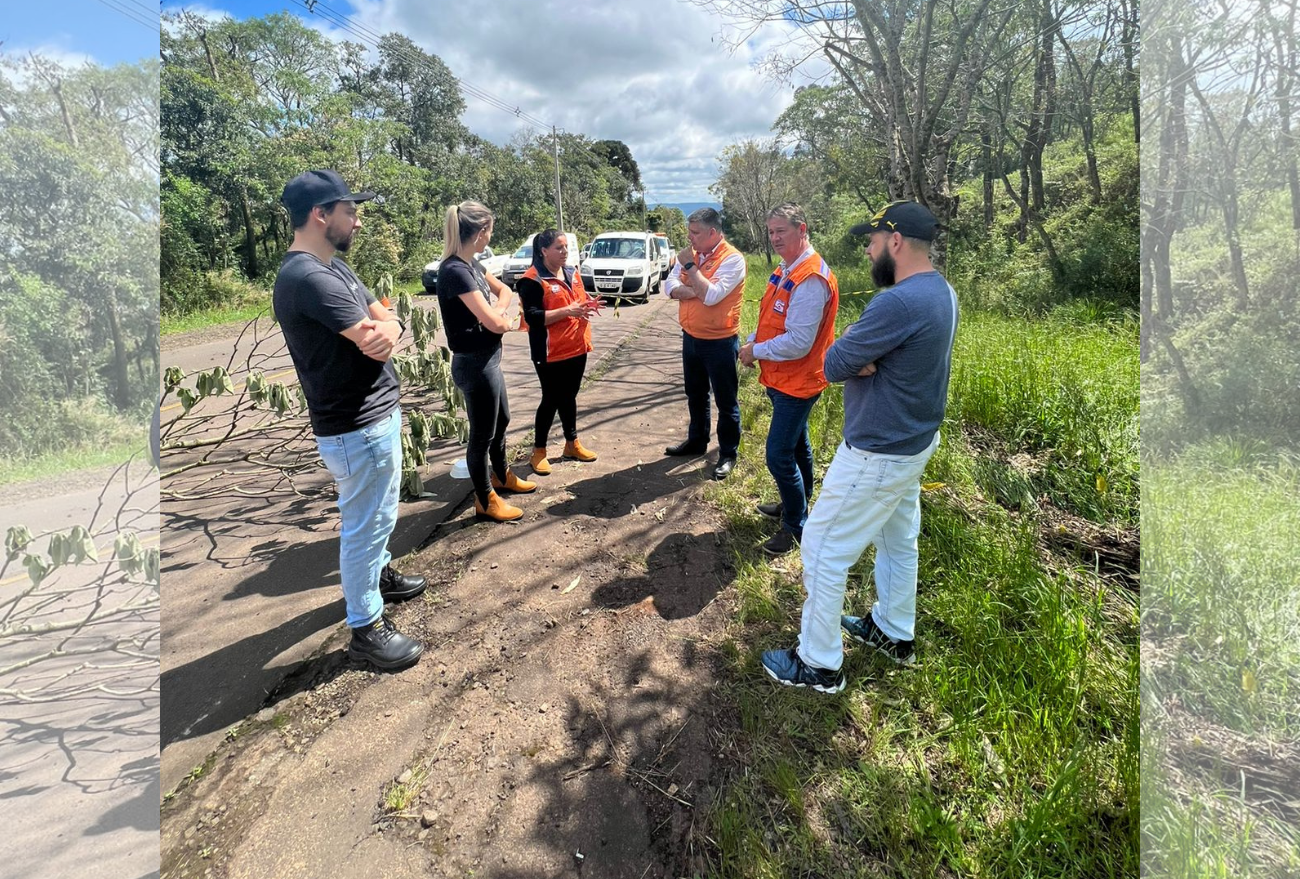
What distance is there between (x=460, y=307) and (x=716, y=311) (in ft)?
5.71

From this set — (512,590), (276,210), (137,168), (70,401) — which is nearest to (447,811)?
(512,590)

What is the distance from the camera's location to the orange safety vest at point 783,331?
309 cm

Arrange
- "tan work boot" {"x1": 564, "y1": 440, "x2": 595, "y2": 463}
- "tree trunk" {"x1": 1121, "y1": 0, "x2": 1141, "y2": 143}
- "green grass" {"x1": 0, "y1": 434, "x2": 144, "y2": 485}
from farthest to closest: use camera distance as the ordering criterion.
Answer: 1. "tree trunk" {"x1": 1121, "y1": 0, "x2": 1141, "y2": 143}
2. "tan work boot" {"x1": 564, "y1": 440, "x2": 595, "y2": 463}
3. "green grass" {"x1": 0, "y1": 434, "x2": 144, "y2": 485}

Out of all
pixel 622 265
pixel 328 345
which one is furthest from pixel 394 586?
pixel 622 265

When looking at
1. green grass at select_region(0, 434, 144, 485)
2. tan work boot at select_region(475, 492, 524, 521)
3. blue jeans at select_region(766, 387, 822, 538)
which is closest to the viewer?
green grass at select_region(0, 434, 144, 485)

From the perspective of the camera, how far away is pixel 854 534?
2293 mm

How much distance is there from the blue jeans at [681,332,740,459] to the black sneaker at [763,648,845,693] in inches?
84.2

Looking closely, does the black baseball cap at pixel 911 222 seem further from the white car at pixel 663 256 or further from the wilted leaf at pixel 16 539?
the white car at pixel 663 256

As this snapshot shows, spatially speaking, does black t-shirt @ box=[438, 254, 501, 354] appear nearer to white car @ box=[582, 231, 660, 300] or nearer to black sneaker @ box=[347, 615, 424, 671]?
black sneaker @ box=[347, 615, 424, 671]

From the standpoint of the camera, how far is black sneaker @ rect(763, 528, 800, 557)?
11.5 ft

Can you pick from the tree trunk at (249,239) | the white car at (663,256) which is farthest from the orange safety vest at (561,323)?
the tree trunk at (249,239)

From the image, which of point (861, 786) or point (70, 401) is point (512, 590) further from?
point (70, 401)

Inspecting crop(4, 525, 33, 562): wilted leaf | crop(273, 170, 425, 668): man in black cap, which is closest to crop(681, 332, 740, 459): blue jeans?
crop(273, 170, 425, 668): man in black cap

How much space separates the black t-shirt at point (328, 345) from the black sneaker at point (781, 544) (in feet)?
7.15
